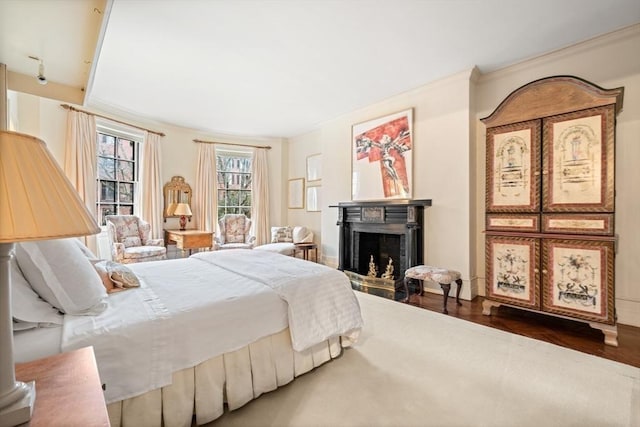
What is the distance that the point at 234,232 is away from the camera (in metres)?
5.75

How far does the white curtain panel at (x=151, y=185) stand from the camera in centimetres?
504

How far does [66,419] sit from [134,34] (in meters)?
3.29

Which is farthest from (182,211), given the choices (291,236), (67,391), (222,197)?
(67,391)

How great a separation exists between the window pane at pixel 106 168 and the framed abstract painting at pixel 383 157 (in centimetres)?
421

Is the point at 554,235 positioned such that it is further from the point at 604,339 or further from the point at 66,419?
the point at 66,419

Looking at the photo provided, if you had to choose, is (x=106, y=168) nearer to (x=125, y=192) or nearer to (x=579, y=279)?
(x=125, y=192)

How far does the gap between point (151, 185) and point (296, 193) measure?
2.93m

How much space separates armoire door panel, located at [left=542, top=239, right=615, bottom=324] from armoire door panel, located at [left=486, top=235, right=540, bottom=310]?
0.08 metres

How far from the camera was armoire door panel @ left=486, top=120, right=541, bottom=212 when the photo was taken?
273 cm

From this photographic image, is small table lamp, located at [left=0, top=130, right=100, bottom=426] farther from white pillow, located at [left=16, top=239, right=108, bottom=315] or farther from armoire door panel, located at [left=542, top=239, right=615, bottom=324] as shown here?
armoire door panel, located at [left=542, top=239, right=615, bottom=324]

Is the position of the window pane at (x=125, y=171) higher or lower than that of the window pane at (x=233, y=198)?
higher

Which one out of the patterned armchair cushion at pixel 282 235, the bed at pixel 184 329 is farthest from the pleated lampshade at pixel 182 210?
the bed at pixel 184 329

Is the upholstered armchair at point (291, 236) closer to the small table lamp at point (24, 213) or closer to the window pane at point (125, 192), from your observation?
the window pane at point (125, 192)

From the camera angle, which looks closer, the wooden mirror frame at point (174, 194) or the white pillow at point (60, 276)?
the white pillow at point (60, 276)
